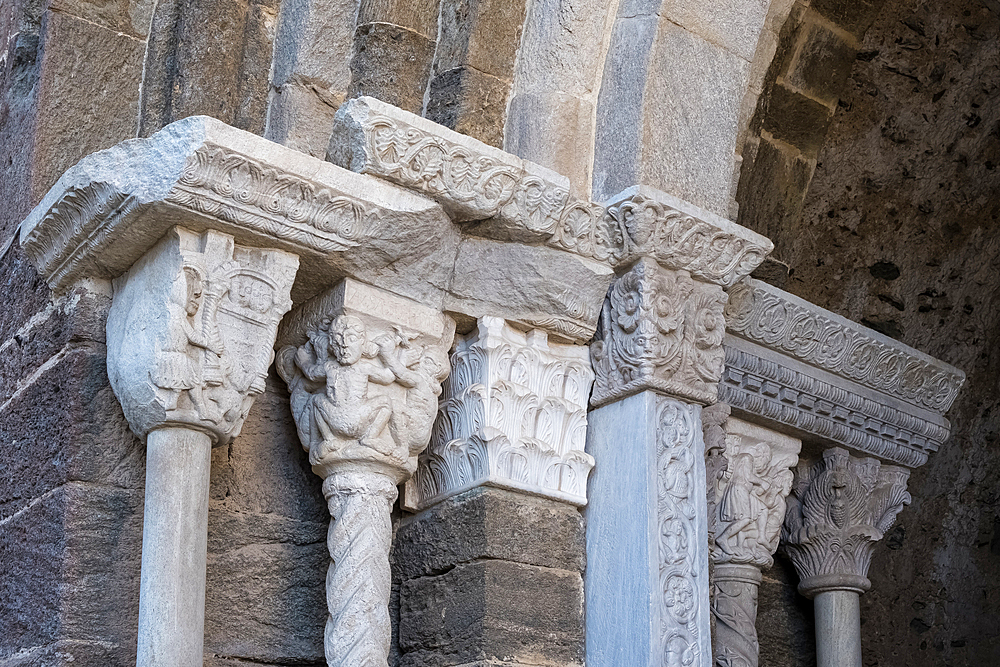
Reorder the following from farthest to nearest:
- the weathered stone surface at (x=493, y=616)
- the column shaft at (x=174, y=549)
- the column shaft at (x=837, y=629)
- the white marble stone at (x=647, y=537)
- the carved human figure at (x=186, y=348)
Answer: the column shaft at (x=837, y=629) → the white marble stone at (x=647, y=537) → the weathered stone surface at (x=493, y=616) → the carved human figure at (x=186, y=348) → the column shaft at (x=174, y=549)

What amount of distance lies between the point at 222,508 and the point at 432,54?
4.08ft

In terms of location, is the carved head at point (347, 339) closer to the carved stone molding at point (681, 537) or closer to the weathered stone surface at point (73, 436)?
the weathered stone surface at point (73, 436)

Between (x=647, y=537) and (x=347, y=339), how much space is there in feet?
2.67

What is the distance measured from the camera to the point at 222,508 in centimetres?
284

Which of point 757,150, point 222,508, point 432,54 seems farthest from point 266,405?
point 757,150

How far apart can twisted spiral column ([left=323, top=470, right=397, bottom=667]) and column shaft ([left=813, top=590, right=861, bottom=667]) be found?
70.5 inches

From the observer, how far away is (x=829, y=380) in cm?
388

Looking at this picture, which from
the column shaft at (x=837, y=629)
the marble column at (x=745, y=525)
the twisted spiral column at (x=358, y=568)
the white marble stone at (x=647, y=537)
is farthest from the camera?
the column shaft at (x=837, y=629)

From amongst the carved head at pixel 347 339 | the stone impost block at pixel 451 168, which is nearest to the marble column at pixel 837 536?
the stone impost block at pixel 451 168

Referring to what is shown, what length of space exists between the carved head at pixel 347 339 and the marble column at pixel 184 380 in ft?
0.55

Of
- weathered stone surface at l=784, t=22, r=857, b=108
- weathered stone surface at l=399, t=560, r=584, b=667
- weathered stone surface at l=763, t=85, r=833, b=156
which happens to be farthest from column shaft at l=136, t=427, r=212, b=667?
weathered stone surface at l=784, t=22, r=857, b=108

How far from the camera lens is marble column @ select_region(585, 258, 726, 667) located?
9.53ft

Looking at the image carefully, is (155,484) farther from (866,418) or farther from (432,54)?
(866,418)

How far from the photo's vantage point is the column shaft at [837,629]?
13.0ft
